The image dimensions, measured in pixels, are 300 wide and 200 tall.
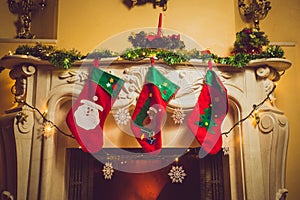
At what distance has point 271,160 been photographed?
8.30 ft

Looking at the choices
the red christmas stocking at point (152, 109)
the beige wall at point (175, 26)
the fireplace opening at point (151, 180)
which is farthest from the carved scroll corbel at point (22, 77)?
the red christmas stocking at point (152, 109)

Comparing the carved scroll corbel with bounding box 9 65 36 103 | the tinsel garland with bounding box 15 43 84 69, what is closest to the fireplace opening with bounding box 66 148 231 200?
the carved scroll corbel with bounding box 9 65 36 103

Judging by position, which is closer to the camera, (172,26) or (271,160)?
(271,160)

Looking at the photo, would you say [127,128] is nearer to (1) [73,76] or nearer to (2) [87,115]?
(2) [87,115]

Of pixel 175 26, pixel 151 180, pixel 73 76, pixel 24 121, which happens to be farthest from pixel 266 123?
pixel 24 121

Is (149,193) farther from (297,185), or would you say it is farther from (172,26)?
(172,26)

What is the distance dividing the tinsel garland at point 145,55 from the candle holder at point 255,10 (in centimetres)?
75

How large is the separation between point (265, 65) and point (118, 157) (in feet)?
5.03

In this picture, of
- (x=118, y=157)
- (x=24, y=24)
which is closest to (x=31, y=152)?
(x=118, y=157)

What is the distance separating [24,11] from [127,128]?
166 centimetres

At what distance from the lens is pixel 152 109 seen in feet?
7.90

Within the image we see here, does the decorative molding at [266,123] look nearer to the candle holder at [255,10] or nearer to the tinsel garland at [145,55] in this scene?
the tinsel garland at [145,55]

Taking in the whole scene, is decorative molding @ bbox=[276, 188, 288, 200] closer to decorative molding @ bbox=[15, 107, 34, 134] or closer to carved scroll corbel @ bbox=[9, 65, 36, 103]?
decorative molding @ bbox=[15, 107, 34, 134]

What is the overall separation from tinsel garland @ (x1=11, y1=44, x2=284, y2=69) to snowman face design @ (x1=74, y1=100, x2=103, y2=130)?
361mm
